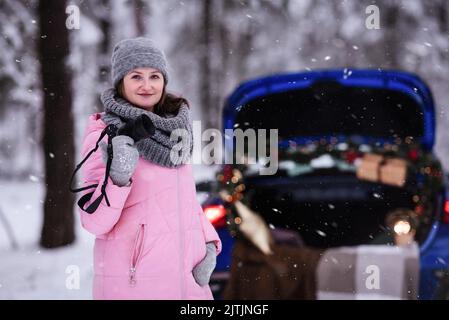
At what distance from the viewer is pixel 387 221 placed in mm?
4336

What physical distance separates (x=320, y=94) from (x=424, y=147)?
31.9 inches

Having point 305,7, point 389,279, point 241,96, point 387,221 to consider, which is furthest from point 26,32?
point 305,7

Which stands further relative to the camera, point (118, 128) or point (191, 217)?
point (191, 217)

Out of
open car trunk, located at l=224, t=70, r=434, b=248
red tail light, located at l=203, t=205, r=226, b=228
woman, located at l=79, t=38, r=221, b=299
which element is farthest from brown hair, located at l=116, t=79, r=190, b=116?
open car trunk, located at l=224, t=70, r=434, b=248

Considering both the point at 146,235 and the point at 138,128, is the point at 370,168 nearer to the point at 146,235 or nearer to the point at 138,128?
the point at 146,235

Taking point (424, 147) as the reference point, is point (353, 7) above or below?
above

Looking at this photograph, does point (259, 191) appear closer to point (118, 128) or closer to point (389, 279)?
point (389, 279)

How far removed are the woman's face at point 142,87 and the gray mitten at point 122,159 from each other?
291 millimetres

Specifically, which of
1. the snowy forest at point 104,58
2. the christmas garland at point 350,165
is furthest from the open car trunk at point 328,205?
the snowy forest at point 104,58

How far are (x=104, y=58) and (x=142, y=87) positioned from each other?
7.11 metres

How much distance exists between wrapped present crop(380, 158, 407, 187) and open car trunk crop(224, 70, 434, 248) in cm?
9

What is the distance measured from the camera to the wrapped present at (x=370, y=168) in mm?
4283

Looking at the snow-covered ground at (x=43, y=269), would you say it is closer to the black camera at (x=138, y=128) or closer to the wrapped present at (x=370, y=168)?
the wrapped present at (x=370, y=168)

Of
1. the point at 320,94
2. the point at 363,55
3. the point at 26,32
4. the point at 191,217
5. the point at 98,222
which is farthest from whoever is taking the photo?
the point at 363,55
